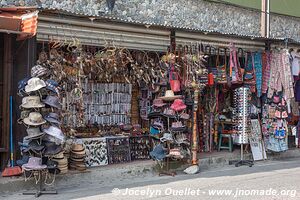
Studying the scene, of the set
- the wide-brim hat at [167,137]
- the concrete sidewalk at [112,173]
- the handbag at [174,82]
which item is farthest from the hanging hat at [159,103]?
the concrete sidewalk at [112,173]

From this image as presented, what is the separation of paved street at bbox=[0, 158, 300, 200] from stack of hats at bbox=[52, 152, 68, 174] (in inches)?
15.9

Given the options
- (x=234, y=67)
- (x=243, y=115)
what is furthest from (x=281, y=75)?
(x=243, y=115)

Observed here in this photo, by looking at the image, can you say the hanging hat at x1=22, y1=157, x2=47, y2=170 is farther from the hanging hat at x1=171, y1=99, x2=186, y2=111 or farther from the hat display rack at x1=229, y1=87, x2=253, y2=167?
the hat display rack at x1=229, y1=87, x2=253, y2=167

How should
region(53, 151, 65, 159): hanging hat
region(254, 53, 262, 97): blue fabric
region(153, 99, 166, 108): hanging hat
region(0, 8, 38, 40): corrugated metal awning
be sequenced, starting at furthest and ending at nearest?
region(254, 53, 262, 97): blue fabric < region(153, 99, 166, 108): hanging hat < region(53, 151, 65, 159): hanging hat < region(0, 8, 38, 40): corrugated metal awning

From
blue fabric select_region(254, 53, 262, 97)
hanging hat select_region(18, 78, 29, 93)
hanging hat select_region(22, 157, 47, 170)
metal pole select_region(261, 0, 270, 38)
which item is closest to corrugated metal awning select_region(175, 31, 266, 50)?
blue fabric select_region(254, 53, 262, 97)

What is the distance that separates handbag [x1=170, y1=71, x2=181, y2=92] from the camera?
34.3ft

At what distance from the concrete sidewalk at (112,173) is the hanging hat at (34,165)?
1.67 feet

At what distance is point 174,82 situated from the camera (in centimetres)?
1045

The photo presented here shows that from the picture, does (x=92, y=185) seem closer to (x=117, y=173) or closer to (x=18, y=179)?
(x=117, y=173)

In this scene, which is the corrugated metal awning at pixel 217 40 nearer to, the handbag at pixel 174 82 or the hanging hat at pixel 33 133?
the handbag at pixel 174 82

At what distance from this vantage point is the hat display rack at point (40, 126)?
313 inches

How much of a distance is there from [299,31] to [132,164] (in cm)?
1006

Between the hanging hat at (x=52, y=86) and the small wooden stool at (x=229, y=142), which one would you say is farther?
the small wooden stool at (x=229, y=142)

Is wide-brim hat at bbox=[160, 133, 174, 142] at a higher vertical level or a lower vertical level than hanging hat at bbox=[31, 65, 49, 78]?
lower
